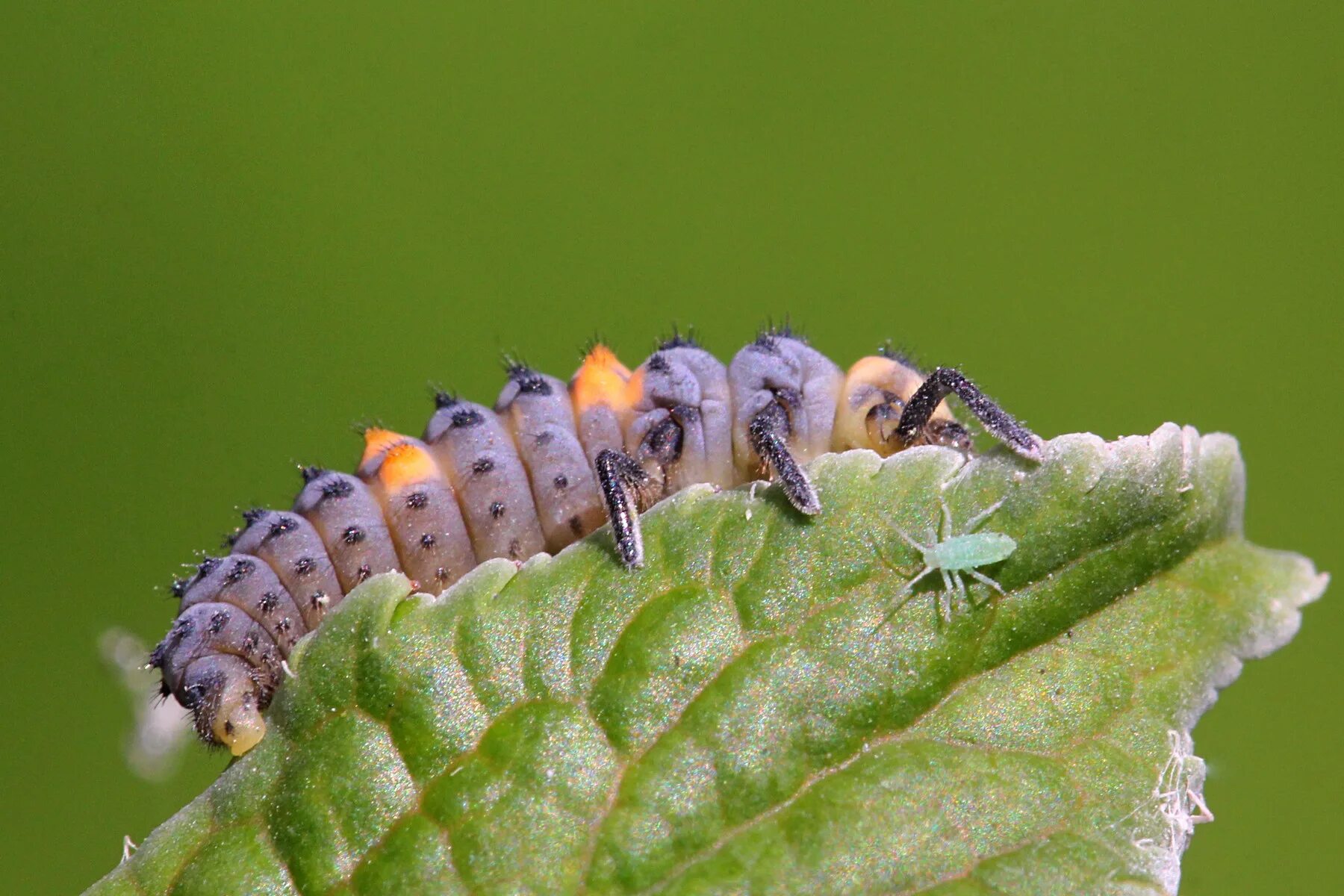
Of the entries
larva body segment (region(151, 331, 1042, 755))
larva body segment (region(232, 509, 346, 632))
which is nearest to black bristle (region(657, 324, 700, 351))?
larva body segment (region(151, 331, 1042, 755))

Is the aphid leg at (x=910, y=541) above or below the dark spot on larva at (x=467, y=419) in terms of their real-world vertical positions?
below

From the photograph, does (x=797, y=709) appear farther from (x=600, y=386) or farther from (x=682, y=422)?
(x=600, y=386)

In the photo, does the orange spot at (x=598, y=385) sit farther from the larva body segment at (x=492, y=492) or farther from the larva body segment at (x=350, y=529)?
the larva body segment at (x=350, y=529)

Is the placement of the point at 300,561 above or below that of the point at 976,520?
above

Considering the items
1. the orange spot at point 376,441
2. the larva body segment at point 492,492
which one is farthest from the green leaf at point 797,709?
the orange spot at point 376,441

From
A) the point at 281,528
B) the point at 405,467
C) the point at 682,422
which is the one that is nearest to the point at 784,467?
the point at 682,422

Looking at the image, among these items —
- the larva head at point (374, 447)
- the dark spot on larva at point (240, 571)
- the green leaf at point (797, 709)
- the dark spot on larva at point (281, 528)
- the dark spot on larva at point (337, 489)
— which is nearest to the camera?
the green leaf at point (797, 709)

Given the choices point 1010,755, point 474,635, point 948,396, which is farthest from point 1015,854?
point 948,396

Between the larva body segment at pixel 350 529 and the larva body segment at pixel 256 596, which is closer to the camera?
the larva body segment at pixel 256 596
